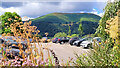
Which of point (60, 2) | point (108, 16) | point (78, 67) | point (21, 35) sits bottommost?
point (78, 67)

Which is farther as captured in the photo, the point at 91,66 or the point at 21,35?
the point at 21,35

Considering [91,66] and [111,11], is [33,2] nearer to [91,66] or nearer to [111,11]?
[91,66]

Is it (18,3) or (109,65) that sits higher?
(18,3)

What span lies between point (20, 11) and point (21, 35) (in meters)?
0.69

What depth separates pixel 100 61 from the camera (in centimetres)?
211

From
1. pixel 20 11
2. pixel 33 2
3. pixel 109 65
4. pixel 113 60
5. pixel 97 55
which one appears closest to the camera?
pixel 109 65

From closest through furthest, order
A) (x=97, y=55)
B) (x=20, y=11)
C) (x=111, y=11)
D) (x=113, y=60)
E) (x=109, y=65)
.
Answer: (x=109, y=65) → (x=97, y=55) → (x=113, y=60) → (x=20, y=11) → (x=111, y=11)

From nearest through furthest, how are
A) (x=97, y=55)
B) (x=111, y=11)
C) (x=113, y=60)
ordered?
(x=97, y=55), (x=113, y=60), (x=111, y=11)

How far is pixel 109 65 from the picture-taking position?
2.06 m

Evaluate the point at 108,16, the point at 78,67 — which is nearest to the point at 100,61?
the point at 78,67

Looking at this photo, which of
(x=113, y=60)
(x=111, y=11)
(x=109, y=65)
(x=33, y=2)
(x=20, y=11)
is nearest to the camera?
(x=109, y=65)

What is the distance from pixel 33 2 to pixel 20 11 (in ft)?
1.65

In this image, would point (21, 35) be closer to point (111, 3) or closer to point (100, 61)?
point (100, 61)

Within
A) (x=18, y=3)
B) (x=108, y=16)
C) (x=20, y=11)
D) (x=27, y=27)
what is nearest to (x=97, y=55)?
(x=27, y=27)
